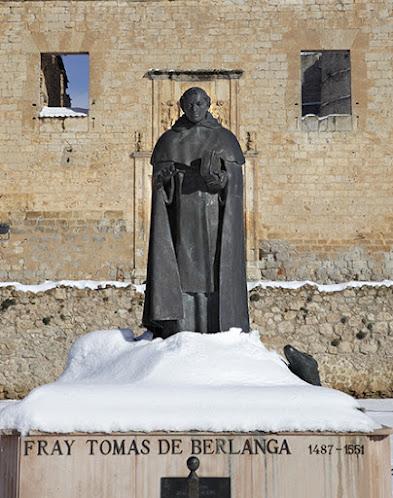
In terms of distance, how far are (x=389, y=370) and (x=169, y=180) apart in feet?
32.9

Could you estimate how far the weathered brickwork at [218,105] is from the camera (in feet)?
49.7

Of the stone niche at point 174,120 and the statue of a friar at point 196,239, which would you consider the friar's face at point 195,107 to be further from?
the stone niche at point 174,120

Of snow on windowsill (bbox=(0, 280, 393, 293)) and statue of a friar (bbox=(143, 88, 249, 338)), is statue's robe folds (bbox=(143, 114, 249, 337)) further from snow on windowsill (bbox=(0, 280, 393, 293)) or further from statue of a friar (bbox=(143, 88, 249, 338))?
snow on windowsill (bbox=(0, 280, 393, 293))

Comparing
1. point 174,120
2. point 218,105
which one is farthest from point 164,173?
point 218,105

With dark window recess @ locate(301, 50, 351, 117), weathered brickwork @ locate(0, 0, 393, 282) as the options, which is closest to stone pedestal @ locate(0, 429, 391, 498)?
weathered brickwork @ locate(0, 0, 393, 282)

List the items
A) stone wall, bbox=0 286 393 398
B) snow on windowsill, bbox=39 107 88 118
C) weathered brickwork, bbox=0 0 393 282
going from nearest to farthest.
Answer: stone wall, bbox=0 286 393 398
weathered brickwork, bbox=0 0 393 282
snow on windowsill, bbox=39 107 88 118

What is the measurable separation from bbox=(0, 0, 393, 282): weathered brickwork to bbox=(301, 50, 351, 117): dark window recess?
500cm

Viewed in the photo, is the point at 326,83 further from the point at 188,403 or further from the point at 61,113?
the point at 188,403

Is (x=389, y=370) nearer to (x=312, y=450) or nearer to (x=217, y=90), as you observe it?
(x=217, y=90)

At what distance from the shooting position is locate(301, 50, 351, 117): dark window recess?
2138 centimetres

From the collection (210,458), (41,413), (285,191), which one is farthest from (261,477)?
(285,191)

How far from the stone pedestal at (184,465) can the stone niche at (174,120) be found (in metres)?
11.2

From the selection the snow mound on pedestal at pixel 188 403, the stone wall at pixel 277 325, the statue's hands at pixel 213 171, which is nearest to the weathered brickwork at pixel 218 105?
the stone wall at pixel 277 325

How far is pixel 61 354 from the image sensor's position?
1397 centimetres
